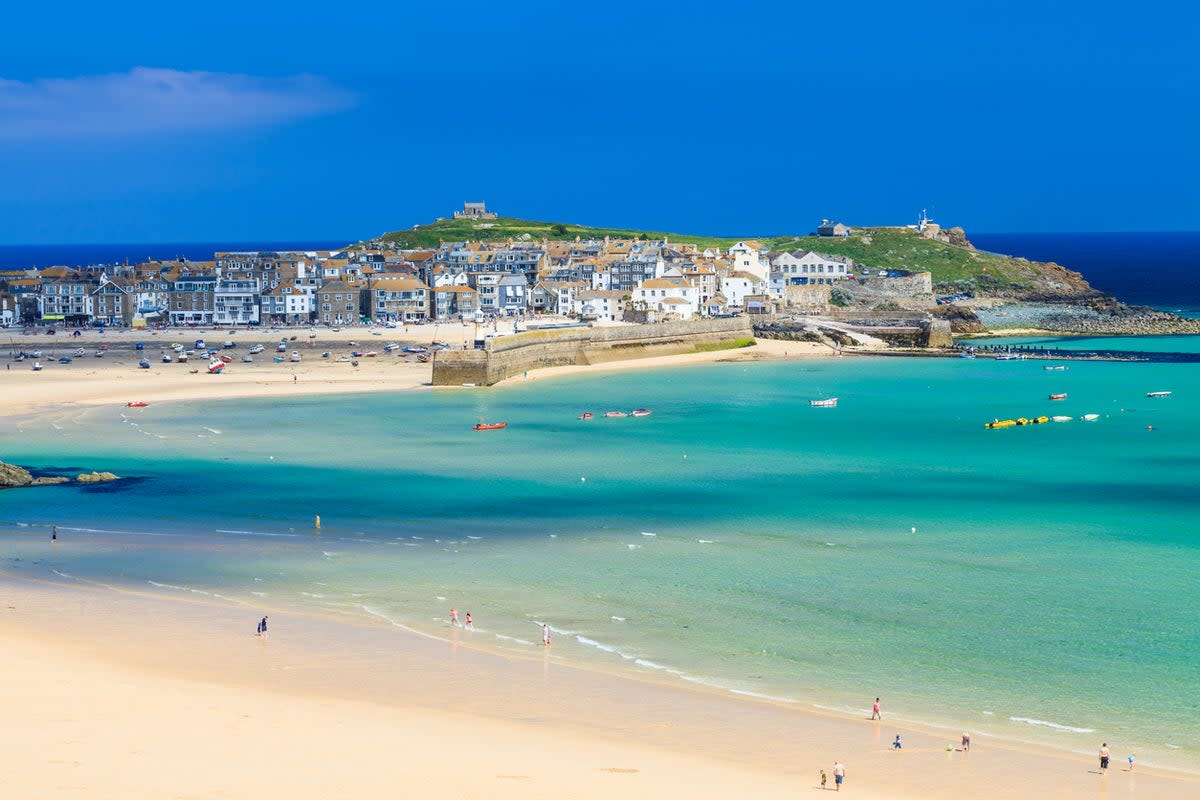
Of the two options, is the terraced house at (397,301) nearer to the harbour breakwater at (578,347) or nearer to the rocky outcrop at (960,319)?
the harbour breakwater at (578,347)

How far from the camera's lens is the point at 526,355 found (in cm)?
7375

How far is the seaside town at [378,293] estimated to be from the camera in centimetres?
10038

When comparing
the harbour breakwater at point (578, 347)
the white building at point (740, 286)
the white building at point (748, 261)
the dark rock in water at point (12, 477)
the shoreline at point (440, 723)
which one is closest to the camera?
the shoreline at point (440, 723)

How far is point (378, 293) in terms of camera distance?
101688mm

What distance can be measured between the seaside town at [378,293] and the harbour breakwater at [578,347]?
8.49m

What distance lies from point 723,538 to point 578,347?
4541 centimetres

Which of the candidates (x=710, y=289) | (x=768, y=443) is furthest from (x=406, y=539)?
(x=710, y=289)

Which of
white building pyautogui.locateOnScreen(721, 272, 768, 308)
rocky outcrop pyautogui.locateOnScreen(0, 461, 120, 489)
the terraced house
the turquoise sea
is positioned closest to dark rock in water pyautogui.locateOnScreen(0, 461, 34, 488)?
rocky outcrop pyautogui.locateOnScreen(0, 461, 120, 489)

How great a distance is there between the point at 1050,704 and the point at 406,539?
15.8 metres

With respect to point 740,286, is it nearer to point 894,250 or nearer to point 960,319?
point 960,319

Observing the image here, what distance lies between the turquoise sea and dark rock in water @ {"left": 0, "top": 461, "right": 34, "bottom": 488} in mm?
1760

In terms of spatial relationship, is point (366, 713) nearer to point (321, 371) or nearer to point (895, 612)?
point (895, 612)

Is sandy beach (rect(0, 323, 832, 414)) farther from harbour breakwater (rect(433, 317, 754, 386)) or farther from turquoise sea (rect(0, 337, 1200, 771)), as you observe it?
turquoise sea (rect(0, 337, 1200, 771))

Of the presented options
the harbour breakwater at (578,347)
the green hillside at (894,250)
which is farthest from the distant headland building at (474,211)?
the harbour breakwater at (578,347)
